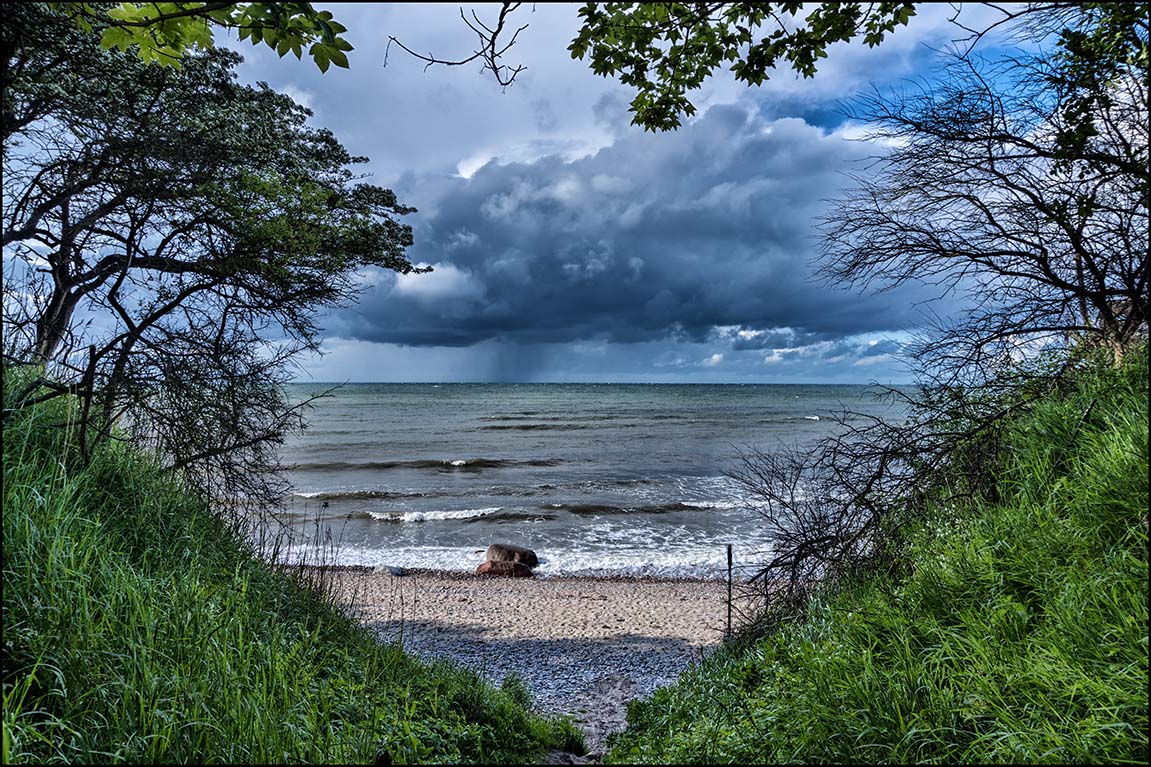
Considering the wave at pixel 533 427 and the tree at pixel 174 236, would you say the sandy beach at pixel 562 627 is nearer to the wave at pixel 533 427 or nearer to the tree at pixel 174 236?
the tree at pixel 174 236

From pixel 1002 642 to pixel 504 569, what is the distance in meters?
13.1

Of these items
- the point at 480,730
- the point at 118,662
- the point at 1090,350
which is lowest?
the point at 480,730

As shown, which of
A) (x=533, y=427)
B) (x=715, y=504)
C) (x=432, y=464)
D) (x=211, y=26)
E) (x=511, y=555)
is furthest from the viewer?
(x=533, y=427)

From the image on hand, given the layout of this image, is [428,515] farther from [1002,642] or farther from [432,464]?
[1002,642]

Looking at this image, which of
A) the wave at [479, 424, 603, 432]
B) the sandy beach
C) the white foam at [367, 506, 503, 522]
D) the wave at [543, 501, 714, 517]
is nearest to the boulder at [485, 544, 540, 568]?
the sandy beach

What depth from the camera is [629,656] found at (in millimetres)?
9547

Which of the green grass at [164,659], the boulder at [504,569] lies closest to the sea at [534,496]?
the boulder at [504,569]

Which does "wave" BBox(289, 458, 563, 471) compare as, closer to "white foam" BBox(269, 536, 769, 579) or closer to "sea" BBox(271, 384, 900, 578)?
"sea" BBox(271, 384, 900, 578)

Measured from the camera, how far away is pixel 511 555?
15.3 m

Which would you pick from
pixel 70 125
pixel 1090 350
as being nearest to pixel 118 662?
pixel 70 125

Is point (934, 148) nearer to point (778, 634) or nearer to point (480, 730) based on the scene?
point (778, 634)

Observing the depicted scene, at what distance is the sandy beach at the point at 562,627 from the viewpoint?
7.98 metres

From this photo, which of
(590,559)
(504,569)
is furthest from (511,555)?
(590,559)

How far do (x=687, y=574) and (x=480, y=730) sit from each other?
1143cm
